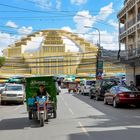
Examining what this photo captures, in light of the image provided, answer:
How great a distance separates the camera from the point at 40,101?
17.0m

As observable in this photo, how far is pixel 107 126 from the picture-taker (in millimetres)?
16188

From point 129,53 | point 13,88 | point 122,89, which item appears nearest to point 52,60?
point 129,53

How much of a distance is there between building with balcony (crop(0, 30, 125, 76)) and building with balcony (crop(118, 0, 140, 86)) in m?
77.5

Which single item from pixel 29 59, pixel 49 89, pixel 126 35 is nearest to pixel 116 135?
pixel 49 89

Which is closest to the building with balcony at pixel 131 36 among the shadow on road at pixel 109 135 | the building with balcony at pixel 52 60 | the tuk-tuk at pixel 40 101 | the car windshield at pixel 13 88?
the car windshield at pixel 13 88

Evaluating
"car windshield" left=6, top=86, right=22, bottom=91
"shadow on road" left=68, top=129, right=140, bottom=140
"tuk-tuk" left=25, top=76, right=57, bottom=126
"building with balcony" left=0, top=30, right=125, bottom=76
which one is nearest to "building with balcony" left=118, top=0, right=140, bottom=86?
"car windshield" left=6, top=86, right=22, bottom=91

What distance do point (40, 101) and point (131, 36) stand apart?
40220 millimetres

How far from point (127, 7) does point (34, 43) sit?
110 metres

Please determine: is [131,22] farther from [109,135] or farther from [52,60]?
[52,60]

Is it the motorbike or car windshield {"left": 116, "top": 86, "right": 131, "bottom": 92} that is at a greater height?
car windshield {"left": 116, "top": 86, "right": 131, "bottom": 92}

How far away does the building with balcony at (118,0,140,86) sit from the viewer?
51000mm

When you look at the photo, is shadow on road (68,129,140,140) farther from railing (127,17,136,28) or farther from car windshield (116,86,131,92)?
railing (127,17,136,28)

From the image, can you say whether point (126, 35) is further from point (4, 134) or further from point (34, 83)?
point (4, 134)

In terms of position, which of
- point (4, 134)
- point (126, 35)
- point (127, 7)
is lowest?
point (4, 134)
